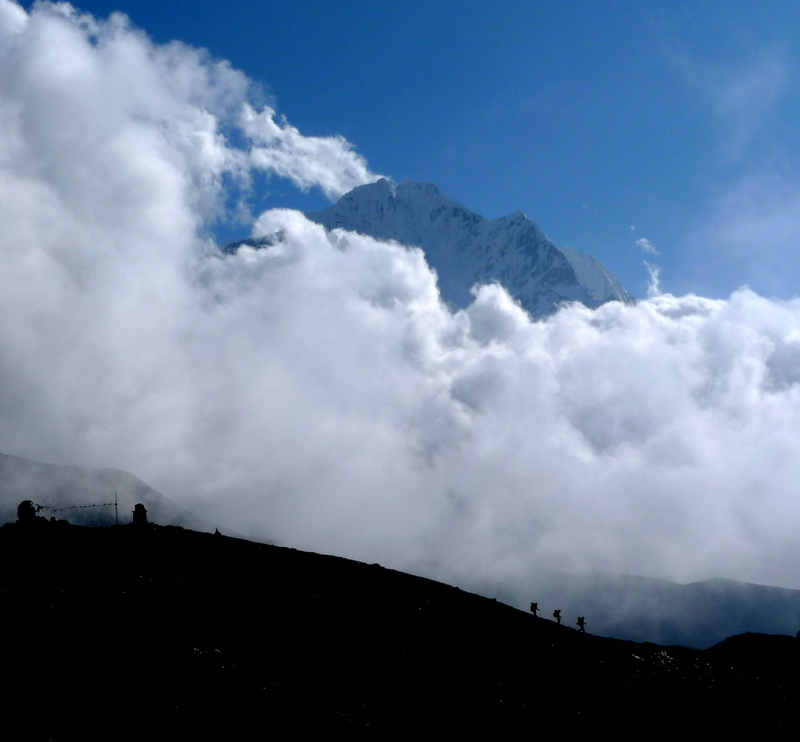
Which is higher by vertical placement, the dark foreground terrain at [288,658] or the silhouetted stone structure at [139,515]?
the silhouetted stone structure at [139,515]

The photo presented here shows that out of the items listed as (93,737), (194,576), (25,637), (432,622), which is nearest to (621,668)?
(432,622)

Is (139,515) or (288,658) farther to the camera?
(139,515)

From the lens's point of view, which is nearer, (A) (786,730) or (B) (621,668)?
(A) (786,730)

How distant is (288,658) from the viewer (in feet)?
101

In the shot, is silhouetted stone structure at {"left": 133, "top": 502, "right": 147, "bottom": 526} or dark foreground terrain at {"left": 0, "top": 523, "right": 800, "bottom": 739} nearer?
dark foreground terrain at {"left": 0, "top": 523, "right": 800, "bottom": 739}

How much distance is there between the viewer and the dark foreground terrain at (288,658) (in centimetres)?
2514

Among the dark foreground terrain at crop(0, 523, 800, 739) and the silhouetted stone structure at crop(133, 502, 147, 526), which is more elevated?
the silhouetted stone structure at crop(133, 502, 147, 526)

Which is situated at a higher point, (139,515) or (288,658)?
(139,515)

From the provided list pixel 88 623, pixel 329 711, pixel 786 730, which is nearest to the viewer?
pixel 329 711

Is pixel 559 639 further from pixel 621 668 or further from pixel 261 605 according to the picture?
pixel 261 605

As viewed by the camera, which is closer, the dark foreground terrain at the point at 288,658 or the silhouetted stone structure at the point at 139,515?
the dark foreground terrain at the point at 288,658

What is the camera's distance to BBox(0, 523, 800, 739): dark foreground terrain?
25141 mm

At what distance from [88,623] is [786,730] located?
3441 cm

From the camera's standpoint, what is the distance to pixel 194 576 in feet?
124
